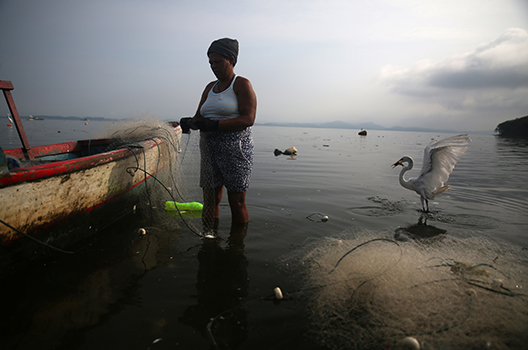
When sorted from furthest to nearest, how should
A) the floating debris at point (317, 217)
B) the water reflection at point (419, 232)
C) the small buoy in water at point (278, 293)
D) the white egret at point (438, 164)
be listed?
the white egret at point (438, 164), the floating debris at point (317, 217), the water reflection at point (419, 232), the small buoy in water at point (278, 293)

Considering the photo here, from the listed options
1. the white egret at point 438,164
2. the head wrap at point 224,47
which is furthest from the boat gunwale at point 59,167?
the white egret at point 438,164

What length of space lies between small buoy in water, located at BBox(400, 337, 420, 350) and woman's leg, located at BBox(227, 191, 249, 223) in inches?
84.1

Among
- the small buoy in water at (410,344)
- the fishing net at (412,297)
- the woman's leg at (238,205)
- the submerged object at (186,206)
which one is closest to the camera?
the small buoy in water at (410,344)

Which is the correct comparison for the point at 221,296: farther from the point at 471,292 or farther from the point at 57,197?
the point at 57,197

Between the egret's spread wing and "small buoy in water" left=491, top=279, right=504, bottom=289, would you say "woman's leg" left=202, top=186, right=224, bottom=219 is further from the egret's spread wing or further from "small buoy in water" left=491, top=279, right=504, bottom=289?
the egret's spread wing

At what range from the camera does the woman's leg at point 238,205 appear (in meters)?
3.34

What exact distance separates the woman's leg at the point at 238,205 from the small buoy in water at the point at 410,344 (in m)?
2.14

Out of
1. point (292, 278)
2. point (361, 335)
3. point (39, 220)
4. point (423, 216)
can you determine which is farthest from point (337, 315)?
point (423, 216)

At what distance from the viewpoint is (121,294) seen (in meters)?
2.28

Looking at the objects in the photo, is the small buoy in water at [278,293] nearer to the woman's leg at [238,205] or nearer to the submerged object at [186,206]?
the woman's leg at [238,205]

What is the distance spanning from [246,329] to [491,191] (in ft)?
24.3

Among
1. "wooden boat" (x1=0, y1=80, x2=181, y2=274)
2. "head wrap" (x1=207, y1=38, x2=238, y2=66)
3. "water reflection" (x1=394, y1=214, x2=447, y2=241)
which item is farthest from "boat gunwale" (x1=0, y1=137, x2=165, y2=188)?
"water reflection" (x1=394, y1=214, x2=447, y2=241)

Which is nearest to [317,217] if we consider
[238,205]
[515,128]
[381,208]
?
[381,208]

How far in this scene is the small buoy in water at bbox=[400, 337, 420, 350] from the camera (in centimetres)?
160
